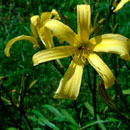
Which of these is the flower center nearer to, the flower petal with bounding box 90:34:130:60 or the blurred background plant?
the flower petal with bounding box 90:34:130:60

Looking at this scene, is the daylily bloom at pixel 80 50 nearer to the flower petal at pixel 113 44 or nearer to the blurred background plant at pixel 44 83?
the flower petal at pixel 113 44

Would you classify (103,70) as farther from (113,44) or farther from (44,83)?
(44,83)

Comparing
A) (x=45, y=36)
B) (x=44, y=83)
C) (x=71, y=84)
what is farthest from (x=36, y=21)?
(x=44, y=83)

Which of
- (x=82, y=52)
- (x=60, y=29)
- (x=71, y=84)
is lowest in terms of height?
(x=71, y=84)

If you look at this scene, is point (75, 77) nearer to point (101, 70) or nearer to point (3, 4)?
point (101, 70)

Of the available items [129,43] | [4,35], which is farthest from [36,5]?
[129,43]

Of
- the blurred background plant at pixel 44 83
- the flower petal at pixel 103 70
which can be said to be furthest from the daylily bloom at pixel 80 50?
the blurred background plant at pixel 44 83
